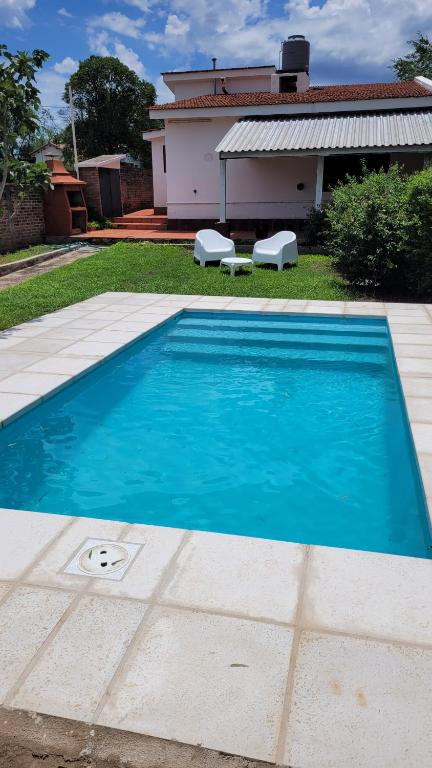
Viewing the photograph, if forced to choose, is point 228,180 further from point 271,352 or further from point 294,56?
point 271,352

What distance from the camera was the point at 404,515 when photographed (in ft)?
13.3

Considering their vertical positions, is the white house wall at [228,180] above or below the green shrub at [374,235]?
above

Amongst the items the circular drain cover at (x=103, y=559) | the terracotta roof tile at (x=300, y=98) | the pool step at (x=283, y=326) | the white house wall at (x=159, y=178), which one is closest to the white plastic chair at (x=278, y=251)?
the pool step at (x=283, y=326)

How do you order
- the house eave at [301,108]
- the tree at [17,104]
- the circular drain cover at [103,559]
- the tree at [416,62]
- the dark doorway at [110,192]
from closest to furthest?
the circular drain cover at [103,559] → the tree at [17,104] → the house eave at [301,108] → the dark doorway at [110,192] → the tree at [416,62]

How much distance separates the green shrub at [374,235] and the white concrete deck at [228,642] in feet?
29.0

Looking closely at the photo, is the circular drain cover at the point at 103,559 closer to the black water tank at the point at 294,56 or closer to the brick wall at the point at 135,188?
the brick wall at the point at 135,188

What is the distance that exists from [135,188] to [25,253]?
36.1 ft

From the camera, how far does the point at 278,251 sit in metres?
13.4

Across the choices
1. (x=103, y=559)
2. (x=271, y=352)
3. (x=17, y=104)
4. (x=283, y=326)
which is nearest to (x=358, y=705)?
(x=103, y=559)

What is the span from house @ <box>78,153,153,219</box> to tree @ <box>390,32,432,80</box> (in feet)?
64.6

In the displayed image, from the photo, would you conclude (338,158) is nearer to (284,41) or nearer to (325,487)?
(284,41)

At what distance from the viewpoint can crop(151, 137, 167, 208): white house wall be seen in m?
23.0

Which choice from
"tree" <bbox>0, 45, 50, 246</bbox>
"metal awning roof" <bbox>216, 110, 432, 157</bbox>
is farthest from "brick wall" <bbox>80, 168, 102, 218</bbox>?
"tree" <bbox>0, 45, 50, 246</bbox>

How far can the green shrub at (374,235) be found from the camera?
10.8 metres
